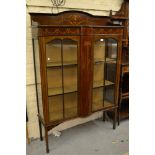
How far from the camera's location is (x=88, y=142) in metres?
2.33

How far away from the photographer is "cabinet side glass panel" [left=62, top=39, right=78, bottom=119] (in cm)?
204

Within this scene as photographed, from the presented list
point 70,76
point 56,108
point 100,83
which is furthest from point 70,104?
point 100,83

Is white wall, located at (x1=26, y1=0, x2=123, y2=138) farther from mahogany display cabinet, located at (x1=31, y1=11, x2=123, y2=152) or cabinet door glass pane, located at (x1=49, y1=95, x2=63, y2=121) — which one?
cabinet door glass pane, located at (x1=49, y1=95, x2=63, y2=121)

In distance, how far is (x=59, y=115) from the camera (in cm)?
217

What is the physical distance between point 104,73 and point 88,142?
98 centimetres

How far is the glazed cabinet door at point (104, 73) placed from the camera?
2275 mm

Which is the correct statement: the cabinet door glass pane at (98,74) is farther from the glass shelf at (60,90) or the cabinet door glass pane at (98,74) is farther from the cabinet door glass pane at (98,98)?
the glass shelf at (60,90)

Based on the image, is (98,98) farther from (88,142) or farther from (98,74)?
(88,142)

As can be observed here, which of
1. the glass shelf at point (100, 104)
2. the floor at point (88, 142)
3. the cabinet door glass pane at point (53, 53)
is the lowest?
the floor at point (88, 142)

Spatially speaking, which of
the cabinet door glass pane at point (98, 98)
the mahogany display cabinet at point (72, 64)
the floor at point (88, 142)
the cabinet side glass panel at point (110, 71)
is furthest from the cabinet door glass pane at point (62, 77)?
the cabinet side glass panel at point (110, 71)

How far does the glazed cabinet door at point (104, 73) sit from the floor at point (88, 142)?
1.39 feet

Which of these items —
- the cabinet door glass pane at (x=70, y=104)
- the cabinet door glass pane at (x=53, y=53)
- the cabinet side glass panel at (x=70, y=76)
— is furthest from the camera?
the cabinet door glass pane at (x=70, y=104)
